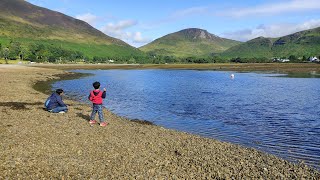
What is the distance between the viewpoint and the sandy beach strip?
1265 centimetres

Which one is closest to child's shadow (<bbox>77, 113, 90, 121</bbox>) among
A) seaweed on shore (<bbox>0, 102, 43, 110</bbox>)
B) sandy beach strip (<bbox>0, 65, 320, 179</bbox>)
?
sandy beach strip (<bbox>0, 65, 320, 179</bbox>)

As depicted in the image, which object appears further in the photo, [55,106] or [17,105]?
[17,105]

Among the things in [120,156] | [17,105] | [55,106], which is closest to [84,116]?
[55,106]

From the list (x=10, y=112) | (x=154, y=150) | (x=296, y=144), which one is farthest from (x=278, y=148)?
(x=10, y=112)

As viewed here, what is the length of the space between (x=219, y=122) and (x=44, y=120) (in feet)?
48.0

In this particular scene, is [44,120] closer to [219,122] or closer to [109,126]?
[109,126]

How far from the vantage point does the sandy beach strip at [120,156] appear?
12.6m

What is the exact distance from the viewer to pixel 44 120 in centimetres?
2241

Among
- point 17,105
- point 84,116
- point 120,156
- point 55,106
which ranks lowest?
point 84,116

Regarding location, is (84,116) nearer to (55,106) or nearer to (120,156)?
(55,106)

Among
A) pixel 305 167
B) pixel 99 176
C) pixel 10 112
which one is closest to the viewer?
pixel 99 176

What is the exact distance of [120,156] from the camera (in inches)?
588

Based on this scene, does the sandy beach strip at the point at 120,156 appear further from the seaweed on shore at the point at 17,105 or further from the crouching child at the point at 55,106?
the seaweed on shore at the point at 17,105

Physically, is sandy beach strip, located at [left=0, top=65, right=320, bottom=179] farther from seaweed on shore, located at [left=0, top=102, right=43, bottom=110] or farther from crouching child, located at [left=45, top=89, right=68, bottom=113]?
seaweed on shore, located at [left=0, top=102, right=43, bottom=110]
